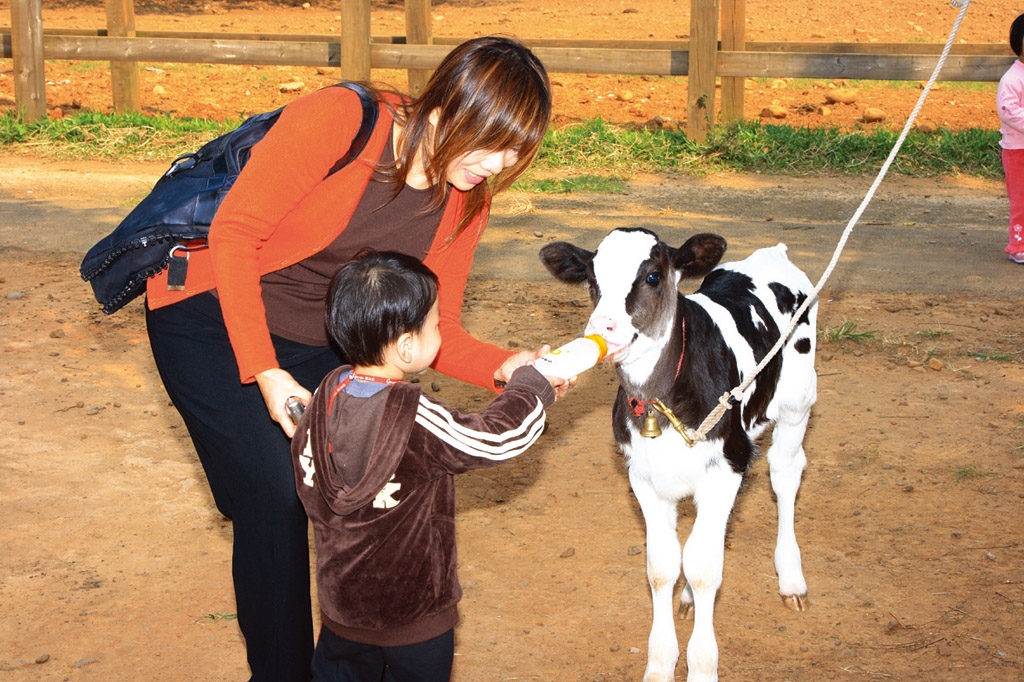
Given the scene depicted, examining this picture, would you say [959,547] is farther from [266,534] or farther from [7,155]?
[7,155]

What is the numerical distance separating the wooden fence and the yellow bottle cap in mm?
8253

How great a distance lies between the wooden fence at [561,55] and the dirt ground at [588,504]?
2.49 m

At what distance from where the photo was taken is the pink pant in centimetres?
810

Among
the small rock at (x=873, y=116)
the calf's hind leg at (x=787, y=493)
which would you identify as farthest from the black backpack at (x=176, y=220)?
the small rock at (x=873, y=116)

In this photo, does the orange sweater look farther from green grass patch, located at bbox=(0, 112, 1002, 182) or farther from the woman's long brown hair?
green grass patch, located at bbox=(0, 112, 1002, 182)

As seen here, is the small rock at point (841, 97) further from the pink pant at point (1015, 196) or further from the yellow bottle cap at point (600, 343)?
the yellow bottle cap at point (600, 343)

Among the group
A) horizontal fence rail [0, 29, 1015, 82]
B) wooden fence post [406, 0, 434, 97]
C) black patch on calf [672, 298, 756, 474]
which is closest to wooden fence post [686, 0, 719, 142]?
horizontal fence rail [0, 29, 1015, 82]

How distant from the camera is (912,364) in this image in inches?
250

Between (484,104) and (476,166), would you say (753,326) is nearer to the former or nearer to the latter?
(476,166)

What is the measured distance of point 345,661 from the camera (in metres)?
2.86

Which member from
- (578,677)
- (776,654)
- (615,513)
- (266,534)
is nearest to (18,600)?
(266,534)

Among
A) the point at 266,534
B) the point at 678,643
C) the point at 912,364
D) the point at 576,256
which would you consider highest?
the point at 576,256

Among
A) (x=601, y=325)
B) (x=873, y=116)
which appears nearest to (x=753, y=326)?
(x=601, y=325)

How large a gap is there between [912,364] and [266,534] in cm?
450
